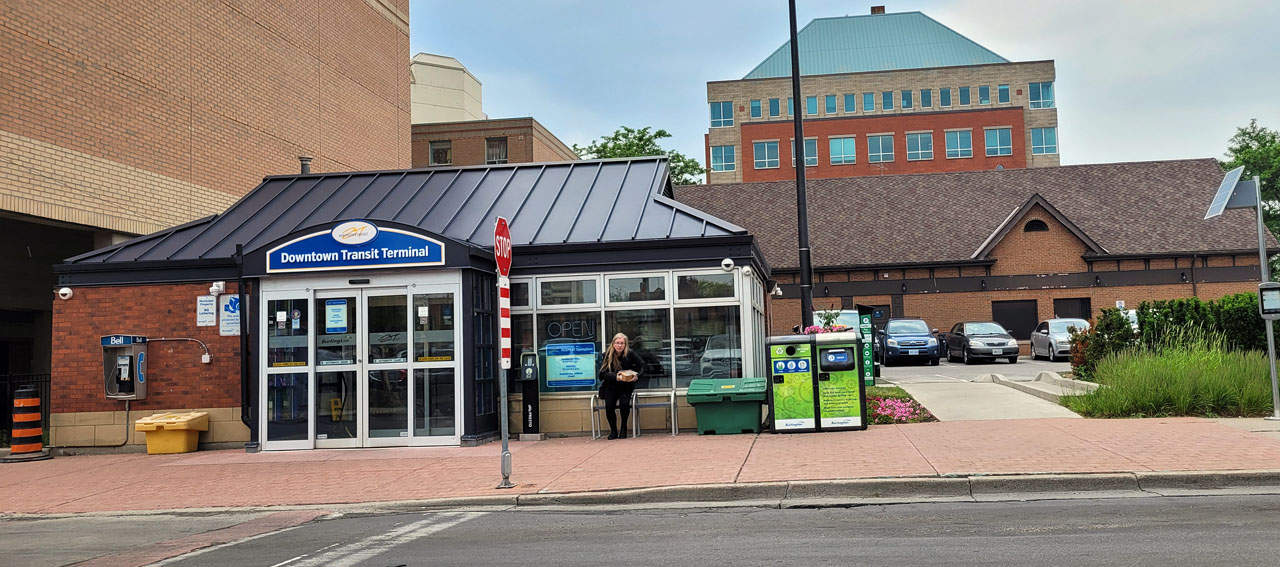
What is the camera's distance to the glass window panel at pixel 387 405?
14.9 metres

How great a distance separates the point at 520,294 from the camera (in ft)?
51.4

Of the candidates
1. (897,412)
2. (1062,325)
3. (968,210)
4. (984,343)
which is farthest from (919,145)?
(897,412)

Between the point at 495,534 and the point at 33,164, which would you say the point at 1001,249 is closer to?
the point at 33,164

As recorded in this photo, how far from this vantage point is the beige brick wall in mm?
68938

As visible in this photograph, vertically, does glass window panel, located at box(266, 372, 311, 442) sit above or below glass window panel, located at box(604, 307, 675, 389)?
below

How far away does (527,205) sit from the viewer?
1773cm

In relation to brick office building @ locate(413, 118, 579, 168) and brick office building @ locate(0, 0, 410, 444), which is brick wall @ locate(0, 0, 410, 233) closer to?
brick office building @ locate(0, 0, 410, 444)

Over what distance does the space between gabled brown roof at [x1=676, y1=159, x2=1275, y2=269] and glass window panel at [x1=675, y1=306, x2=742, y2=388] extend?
25909 millimetres

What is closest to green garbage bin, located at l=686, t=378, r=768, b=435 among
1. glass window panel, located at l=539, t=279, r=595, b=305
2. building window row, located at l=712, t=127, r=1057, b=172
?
glass window panel, located at l=539, t=279, r=595, b=305

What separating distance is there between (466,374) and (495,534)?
667cm

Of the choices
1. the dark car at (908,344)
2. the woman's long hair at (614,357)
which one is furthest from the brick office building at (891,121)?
the woman's long hair at (614,357)

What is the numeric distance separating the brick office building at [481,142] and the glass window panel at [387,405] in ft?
121

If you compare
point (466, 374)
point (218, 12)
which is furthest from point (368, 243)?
point (218, 12)

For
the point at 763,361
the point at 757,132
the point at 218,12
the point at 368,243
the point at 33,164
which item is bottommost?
the point at 763,361
